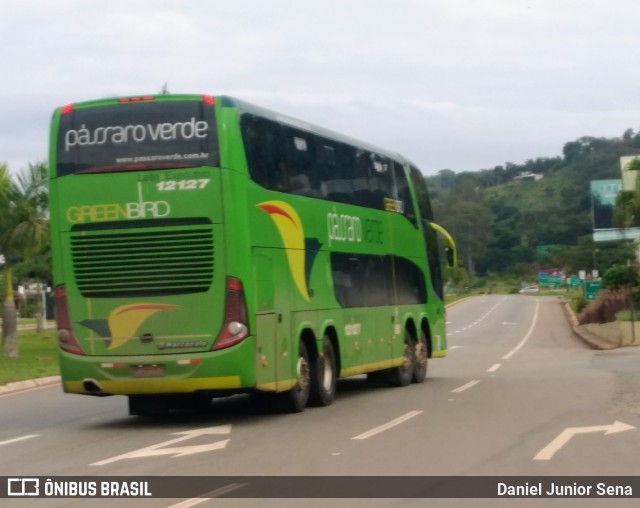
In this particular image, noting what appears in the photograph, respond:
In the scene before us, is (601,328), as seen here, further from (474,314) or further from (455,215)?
(455,215)

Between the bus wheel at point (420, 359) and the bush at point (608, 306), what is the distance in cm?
2819

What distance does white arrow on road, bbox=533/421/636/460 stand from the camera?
12203mm

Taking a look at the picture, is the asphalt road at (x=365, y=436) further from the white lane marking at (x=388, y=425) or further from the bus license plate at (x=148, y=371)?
the bus license plate at (x=148, y=371)

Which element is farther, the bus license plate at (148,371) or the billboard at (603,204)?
the billboard at (603,204)

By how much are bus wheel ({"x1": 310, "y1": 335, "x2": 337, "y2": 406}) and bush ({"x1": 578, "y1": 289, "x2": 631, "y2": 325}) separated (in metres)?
33.9

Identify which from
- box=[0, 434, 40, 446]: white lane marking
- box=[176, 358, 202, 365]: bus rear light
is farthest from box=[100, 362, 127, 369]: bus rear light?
box=[0, 434, 40, 446]: white lane marking

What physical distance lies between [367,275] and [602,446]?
24.8ft

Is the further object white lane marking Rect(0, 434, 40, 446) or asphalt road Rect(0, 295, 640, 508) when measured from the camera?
white lane marking Rect(0, 434, 40, 446)

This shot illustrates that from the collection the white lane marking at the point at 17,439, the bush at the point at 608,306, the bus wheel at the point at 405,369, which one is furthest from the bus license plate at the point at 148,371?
the bush at the point at 608,306

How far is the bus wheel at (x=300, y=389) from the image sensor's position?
1650cm

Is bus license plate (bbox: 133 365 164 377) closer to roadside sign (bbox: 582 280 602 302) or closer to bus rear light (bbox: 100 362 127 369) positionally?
bus rear light (bbox: 100 362 127 369)

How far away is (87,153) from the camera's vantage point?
14953 millimetres

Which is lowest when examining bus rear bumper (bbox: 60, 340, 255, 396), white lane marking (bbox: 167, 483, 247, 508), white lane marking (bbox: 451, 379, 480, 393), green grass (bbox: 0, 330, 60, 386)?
white lane marking (bbox: 451, 379, 480, 393)
